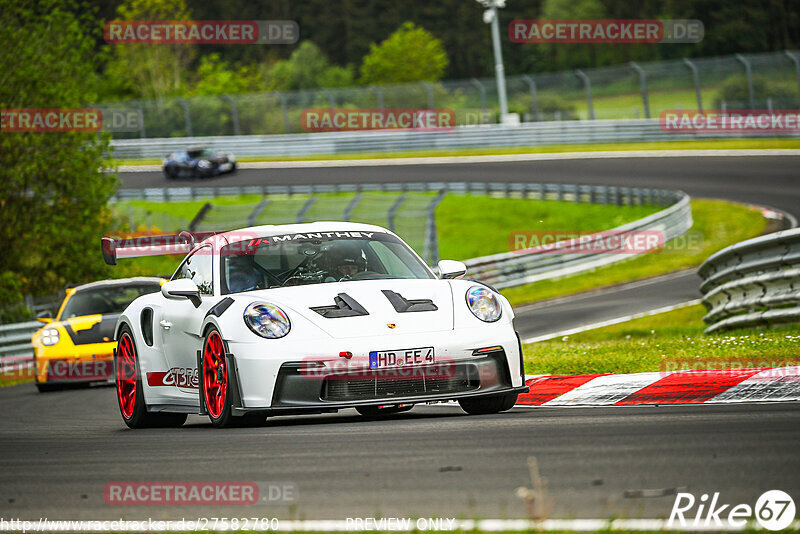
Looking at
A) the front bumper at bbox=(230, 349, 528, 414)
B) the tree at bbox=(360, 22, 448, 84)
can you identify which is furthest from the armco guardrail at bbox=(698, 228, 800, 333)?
the tree at bbox=(360, 22, 448, 84)

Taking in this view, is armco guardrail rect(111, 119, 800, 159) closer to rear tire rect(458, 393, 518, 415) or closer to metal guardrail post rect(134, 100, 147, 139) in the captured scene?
metal guardrail post rect(134, 100, 147, 139)

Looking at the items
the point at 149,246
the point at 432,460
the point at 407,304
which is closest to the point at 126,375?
the point at 149,246

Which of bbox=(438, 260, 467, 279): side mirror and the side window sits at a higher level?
the side window

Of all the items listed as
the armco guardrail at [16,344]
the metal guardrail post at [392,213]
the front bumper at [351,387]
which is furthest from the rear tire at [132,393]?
the metal guardrail post at [392,213]

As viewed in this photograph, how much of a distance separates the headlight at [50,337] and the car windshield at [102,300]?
0.35 metres

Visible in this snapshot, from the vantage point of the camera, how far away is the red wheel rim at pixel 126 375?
9.44 m

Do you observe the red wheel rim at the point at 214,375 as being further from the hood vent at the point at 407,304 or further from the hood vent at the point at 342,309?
the hood vent at the point at 407,304

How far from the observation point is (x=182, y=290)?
8.27 meters

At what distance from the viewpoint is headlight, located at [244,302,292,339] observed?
24.6 feet

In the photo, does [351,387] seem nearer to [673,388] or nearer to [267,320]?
[267,320]

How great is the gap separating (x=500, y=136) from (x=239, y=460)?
43.6m

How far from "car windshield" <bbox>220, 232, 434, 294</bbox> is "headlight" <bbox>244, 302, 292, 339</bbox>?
2.04 feet

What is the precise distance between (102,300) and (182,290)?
27.9ft

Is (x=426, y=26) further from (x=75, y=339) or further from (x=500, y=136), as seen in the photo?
(x=75, y=339)
